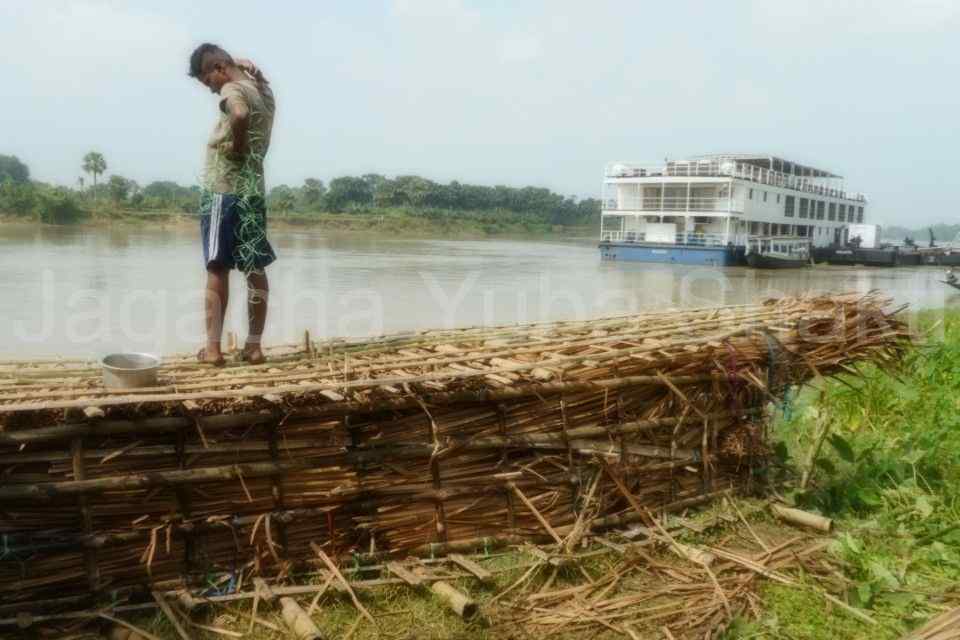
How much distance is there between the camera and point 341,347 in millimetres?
3873

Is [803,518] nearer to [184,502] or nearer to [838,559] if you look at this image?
[838,559]

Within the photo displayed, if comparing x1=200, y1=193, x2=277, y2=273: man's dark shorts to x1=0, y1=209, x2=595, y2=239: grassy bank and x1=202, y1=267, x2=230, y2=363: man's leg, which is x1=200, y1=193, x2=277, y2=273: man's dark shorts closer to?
x1=202, y1=267, x2=230, y2=363: man's leg

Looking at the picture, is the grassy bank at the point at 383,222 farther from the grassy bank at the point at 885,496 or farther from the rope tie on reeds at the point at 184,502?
the rope tie on reeds at the point at 184,502

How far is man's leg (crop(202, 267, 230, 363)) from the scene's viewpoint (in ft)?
11.5

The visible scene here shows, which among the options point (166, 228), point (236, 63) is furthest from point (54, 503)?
point (166, 228)

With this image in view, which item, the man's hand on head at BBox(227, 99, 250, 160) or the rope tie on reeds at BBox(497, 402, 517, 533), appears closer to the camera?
the rope tie on reeds at BBox(497, 402, 517, 533)

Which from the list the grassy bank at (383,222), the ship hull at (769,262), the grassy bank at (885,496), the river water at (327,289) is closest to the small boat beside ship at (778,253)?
the ship hull at (769,262)

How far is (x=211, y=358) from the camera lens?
11.5ft

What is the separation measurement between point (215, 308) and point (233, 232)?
0.35 metres

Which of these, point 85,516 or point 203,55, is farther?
point 203,55

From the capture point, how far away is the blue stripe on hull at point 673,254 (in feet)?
97.0

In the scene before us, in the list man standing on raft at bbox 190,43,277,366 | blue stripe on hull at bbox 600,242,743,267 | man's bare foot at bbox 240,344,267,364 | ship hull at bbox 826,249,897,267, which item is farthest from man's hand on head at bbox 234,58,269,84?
ship hull at bbox 826,249,897,267

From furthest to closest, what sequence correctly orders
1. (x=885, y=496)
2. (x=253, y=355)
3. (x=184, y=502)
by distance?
1. (x=885, y=496)
2. (x=253, y=355)
3. (x=184, y=502)

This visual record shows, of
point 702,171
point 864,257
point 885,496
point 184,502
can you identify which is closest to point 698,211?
point 702,171
